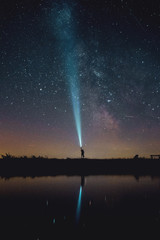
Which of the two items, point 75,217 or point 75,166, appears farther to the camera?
point 75,166

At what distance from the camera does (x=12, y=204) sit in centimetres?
1045

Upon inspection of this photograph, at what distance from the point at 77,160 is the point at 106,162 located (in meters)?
4.78

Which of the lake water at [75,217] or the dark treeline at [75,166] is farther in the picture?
the dark treeline at [75,166]

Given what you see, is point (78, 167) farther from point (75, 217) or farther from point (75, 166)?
point (75, 217)

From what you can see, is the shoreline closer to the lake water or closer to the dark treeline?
the dark treeline

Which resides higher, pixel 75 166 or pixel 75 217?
pixel 75 166

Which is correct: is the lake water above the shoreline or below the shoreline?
below

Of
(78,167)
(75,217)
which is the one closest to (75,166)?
(78,167)

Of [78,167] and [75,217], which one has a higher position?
[78,167]

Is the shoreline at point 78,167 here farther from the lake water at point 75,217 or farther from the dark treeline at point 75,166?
the lake water at point 75,217

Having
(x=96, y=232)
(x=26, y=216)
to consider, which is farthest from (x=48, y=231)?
(x=26, y=216)

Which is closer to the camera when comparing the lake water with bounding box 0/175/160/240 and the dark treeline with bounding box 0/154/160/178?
the lake water with bounding box 0/175/160/240

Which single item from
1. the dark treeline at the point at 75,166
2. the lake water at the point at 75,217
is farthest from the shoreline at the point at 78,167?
the lake water at the point at 75,217

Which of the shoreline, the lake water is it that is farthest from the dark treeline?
the lake water
